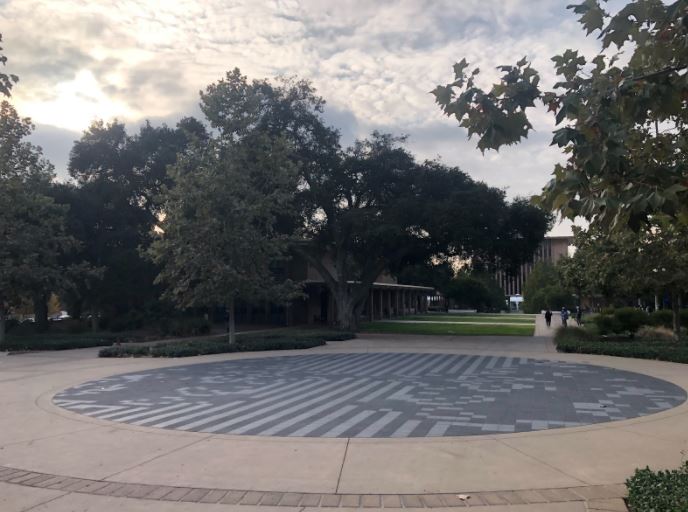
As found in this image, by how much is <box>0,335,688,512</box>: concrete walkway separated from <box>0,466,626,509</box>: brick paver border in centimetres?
1

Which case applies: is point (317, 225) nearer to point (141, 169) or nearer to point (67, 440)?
point (141, 169)

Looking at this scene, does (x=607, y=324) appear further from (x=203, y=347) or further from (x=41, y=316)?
(x=41, y=316)

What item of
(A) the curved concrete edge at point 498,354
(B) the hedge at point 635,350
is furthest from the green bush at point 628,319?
(A) the curved concrete edge at point 498,354

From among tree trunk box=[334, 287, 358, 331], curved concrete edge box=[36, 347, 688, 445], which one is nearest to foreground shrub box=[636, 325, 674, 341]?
curved concrete edge box=[36, 347, 688, 445]

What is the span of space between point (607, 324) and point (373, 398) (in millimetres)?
19957

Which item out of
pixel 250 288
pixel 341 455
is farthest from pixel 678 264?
pixel 341 455

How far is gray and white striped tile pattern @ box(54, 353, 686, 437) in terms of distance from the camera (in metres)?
8.68

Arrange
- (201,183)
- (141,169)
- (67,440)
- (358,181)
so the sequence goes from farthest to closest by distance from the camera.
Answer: (141,169), (358,181), (201,183), (67,440)

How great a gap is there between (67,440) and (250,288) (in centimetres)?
1516

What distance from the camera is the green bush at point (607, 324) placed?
2689 centimetres

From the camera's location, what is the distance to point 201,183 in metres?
22.7

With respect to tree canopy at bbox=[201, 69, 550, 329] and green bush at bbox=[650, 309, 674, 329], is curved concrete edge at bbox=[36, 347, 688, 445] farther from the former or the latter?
green bush at bbox=[650, 309, 674, 329]

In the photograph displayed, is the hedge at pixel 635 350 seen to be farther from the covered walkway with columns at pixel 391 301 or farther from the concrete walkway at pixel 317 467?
the covered walkway with columns at pixel 391 301

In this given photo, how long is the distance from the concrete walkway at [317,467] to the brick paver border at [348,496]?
0.03 ft
